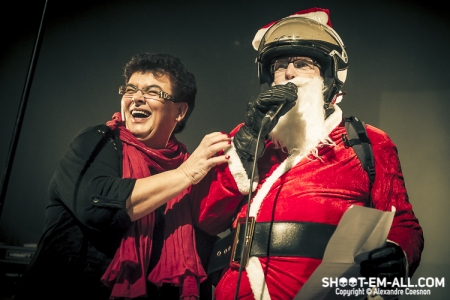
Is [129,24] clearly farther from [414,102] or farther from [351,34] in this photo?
[414,102]

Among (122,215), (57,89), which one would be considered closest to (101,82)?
(57,89)

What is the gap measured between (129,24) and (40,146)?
27.4 inches

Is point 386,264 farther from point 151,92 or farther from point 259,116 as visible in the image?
point 151,92

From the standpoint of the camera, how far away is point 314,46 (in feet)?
6.31

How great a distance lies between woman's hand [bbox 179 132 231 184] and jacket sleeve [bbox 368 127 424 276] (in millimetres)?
543

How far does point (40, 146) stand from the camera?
2.19 m

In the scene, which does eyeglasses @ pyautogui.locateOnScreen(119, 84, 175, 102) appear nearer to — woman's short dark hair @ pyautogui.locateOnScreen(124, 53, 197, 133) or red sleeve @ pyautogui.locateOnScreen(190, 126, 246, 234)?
woman's short dark hair @ pyautogui.locateOnScreen(124, 53, 197, 133)

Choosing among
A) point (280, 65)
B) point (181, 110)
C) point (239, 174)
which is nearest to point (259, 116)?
point (239, 174)

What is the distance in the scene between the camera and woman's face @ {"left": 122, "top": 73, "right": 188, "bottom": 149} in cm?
206

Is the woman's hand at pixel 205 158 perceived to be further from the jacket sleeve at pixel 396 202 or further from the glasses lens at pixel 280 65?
the jacket sleeve at pixel 396 202

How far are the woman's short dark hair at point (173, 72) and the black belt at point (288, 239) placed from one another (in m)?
0.61

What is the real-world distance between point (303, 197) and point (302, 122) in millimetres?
297

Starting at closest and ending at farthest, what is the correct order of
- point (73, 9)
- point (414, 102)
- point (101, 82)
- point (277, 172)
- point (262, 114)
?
point (262, 114)
point (277, 172)
point (414, 102)
point (101, 82)
point (73, 9)

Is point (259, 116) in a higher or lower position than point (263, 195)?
higher
